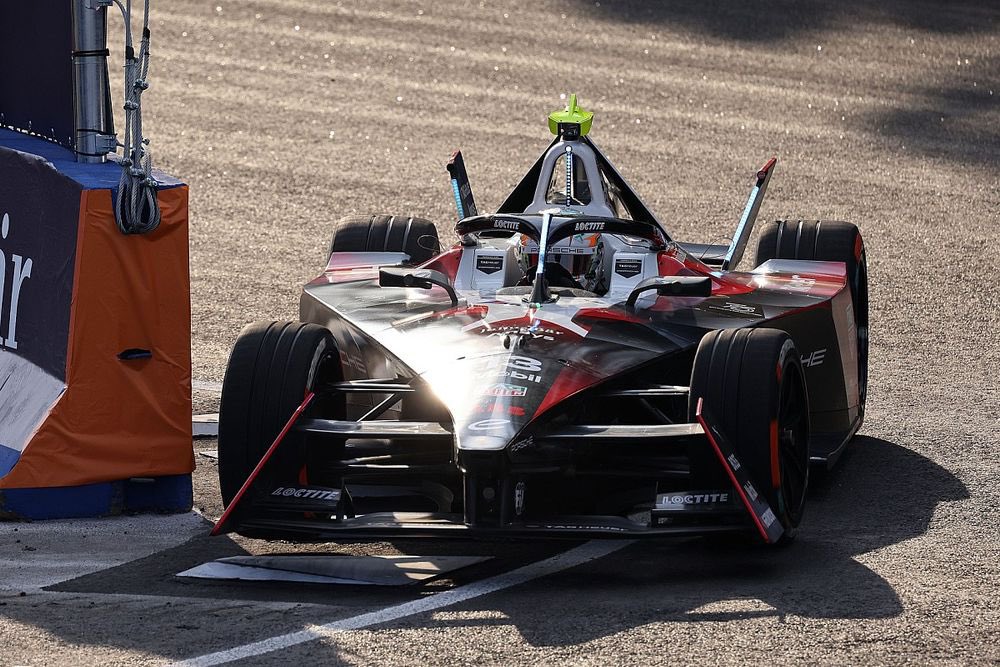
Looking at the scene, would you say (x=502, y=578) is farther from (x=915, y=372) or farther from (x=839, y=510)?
(x=915, y=372)

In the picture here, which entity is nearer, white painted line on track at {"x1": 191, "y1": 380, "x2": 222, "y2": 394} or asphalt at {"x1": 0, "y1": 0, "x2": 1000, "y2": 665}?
asphalt at {"x1": 0, "y1": 0, "x2": 1000, "y2": 665}

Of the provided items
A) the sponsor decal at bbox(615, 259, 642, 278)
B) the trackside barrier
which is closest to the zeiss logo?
the trackside barrier

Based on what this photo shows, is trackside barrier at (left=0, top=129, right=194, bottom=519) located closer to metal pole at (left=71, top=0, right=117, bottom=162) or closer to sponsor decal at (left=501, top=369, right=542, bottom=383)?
metal pole at (left=71, top=0, right=117, bottom=162)

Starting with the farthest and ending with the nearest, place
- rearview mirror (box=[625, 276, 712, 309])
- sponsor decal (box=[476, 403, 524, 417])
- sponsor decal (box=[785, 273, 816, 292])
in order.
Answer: sponsor decal (box=[785, 273, 816, 292]) → rearview mirror (box=[625, 276, 712, 309]) → sponsor decal (box=[476, 403, 524, 417])

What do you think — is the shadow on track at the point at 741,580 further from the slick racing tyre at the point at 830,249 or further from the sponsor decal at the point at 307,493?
the slick racing tyre at the point at 830,249

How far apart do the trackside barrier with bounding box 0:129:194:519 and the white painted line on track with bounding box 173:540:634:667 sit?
1932mm

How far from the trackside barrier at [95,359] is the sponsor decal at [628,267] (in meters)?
2.13

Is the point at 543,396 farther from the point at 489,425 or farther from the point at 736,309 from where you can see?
the point at 736,309

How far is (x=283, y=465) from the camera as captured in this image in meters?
6.81

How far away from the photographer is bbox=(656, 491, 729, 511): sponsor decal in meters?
6.46

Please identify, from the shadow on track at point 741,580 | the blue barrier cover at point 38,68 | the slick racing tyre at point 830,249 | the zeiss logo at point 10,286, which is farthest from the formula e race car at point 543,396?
the blue barrier cover at point 38,68

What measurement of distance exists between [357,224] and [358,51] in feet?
34.5

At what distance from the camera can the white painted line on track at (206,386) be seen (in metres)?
10.4

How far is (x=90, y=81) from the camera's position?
Answer: 318 inches
